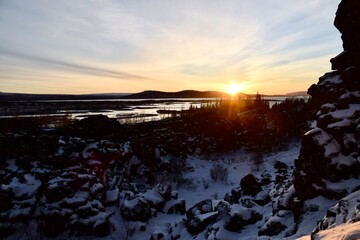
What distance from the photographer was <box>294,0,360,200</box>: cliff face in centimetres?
832

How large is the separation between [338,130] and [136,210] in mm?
8102

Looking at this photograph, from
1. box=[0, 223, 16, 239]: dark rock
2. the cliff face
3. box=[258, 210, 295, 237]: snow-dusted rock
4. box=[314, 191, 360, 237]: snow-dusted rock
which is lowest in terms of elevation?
box=[0, 223, 16, 239]: dark rock

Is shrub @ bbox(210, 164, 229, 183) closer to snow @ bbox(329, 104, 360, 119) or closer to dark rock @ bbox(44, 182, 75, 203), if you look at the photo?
dark rock @ bbox(44, 182, 75, 203)

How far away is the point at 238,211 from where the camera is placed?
33.1ft

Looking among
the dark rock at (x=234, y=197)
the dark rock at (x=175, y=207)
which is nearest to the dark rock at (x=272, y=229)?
the dark rock at (x=234, y=197)

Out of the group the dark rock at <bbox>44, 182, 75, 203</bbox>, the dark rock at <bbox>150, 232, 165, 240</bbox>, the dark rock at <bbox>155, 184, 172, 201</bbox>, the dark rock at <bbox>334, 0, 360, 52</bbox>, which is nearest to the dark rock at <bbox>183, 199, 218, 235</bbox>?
the dark rock at <bbox>150, 232, 165, 240</bbox>

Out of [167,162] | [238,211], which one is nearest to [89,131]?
[167,162]

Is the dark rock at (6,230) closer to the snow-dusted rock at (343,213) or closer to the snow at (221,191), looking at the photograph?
the snow at (221,191)

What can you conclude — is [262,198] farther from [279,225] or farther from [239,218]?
[279,225]

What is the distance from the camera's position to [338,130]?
890 centimetres

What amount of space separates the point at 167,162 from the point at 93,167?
701cm

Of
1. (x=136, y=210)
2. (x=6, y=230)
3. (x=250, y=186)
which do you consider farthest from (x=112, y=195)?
(x=250, y=186)

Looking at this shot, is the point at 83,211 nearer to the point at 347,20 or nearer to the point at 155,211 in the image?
the point at 155,211

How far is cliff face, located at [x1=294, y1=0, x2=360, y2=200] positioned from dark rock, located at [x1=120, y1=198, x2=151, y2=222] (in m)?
6.10
